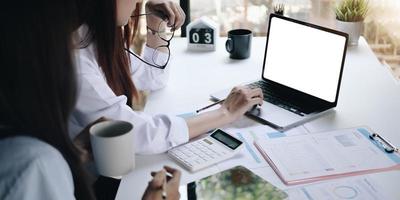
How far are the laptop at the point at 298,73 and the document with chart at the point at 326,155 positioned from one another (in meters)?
0.10

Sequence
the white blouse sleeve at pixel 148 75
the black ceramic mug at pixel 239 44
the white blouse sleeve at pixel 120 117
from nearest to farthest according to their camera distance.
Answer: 1. the white blouse sleeve at pixel 120 117
2. the white blouse sleeve at pixel 148 75
3. the black ceramic mug at pixel 239 44

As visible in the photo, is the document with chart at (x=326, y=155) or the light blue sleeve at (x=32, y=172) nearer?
the light blue sleeve at (x=32, y=172)

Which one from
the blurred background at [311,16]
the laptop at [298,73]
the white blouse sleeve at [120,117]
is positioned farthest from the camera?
the blurred background at [311,16]

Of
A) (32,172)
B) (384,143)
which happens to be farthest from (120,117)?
(384,143)

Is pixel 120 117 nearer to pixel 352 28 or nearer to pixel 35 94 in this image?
pixel 35 94

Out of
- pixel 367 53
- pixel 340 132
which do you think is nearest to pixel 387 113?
pixel 340 132

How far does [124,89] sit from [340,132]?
2.25ft

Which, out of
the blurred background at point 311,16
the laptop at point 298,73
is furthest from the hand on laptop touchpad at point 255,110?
the blurred background at point 311,16

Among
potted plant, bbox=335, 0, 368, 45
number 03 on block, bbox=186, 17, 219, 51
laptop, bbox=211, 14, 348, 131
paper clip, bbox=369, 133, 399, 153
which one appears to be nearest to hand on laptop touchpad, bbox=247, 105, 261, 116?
laptop, bbox=211, 14, 348, 131

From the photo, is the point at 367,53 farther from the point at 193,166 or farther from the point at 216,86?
the point at 193,166

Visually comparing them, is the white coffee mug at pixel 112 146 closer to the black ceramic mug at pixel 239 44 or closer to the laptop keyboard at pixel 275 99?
the laptop keyboard at pixel 275 99

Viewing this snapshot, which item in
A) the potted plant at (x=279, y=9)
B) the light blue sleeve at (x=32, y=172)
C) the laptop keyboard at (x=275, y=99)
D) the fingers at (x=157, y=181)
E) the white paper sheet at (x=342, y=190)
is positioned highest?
the potted plant at (x=279, y=9)

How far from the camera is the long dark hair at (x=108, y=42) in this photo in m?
1.10

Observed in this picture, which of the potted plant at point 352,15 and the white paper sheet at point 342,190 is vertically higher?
the potted plant at point 352,15
